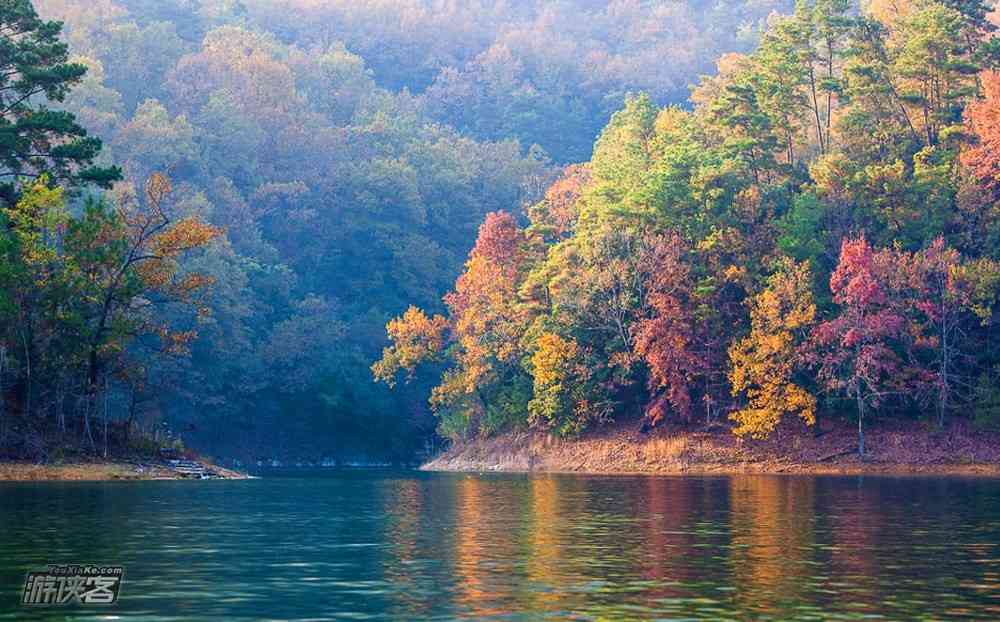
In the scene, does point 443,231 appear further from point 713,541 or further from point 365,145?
point 713,541

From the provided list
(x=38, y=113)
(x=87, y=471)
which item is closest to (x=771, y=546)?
(x=87, y=471)

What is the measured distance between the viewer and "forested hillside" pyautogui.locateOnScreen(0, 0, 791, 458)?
6191 centimetres

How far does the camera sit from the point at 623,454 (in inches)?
3219

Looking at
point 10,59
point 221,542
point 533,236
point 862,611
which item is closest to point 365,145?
point 533,236

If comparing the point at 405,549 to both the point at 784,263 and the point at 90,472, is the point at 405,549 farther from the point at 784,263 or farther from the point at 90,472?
the point at 784,263

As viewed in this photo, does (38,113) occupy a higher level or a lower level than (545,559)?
higher

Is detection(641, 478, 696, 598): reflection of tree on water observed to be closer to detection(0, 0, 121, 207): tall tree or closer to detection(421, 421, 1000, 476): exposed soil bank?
detection(421, 421, 1000, 476): exposed soil bank

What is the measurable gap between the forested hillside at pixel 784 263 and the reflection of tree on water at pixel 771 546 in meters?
27.3

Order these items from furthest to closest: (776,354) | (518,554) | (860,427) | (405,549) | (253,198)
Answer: (253,198)
(776,354)
(860,427)
(405,549)
(518,554)

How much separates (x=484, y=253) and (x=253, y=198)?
108 ft

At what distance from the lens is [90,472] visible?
2328 inches

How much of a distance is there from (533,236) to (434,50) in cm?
8587

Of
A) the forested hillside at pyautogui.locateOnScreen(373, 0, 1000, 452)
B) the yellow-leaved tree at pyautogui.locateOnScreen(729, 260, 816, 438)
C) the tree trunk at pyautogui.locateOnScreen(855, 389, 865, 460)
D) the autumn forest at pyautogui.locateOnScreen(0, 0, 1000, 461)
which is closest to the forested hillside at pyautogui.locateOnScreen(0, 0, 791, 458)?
the autumn forest at pyautogui.locateOnScreen(0, 0, 1000, 461)

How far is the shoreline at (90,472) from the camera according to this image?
5759 centimetres
